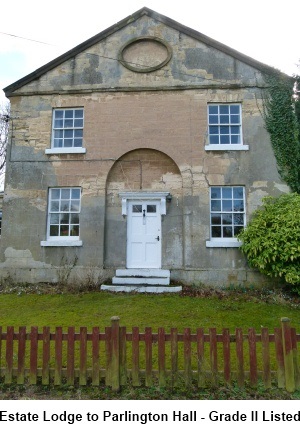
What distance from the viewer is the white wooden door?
39.6 feet

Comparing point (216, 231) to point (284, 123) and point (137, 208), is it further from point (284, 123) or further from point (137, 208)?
point (284, 123)

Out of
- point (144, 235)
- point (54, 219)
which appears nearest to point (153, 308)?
point (144, 235)

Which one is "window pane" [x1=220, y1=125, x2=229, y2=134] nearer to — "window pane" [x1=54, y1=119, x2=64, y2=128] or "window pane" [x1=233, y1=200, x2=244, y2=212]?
"window pane" [x1=233, y1=200, x2=244, y2=212]

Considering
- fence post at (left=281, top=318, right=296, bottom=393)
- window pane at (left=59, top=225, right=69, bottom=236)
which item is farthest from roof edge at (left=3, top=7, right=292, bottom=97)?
fence post at (left=281, top=318, right=296, bottom=393)

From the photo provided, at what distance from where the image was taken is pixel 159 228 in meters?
12.2

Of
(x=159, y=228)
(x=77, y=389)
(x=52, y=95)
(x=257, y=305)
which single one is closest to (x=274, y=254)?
(x=257, y=305)

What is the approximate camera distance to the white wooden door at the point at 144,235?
39.6 ft

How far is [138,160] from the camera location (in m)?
12.6

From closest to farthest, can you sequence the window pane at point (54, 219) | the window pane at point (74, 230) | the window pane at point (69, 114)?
the window pane at point (74, 230) < the window pane at point (54, 219) < the window pane at point (69, 114)

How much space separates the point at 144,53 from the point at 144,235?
726 cm

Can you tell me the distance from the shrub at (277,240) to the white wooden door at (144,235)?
3.03 metres

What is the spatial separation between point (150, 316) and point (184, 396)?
3825mm

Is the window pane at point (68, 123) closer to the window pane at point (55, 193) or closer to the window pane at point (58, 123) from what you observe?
the window pane at point (58, 123)

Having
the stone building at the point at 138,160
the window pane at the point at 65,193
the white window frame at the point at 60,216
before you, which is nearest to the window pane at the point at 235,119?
the stone building at the point at 138,160
